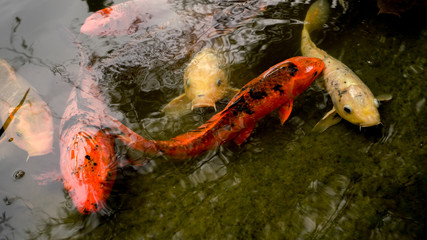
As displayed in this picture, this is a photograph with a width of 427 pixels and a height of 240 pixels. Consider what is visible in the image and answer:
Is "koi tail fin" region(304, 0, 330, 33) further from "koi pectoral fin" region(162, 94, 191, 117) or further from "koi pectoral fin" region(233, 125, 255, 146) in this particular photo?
"koi pectoral fin" region(162, 94, 191, 117)

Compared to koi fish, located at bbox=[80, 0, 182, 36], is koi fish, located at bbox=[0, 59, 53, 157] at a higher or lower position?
lower

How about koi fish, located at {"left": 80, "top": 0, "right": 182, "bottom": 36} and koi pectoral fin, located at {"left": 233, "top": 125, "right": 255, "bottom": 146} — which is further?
koi fish, located at {"left": 80, "top": 0, "right": 182, "bottom": 36}

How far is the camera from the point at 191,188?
9.75 feet

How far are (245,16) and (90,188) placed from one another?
338 cm

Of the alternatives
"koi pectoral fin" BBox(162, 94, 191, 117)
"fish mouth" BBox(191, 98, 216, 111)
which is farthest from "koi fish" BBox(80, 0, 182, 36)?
"fish mouth" BBox(191, 98, 216, 111)

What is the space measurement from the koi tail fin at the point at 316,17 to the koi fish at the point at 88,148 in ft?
9.68

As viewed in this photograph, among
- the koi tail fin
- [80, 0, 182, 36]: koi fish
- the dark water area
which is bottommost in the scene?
the dark water area

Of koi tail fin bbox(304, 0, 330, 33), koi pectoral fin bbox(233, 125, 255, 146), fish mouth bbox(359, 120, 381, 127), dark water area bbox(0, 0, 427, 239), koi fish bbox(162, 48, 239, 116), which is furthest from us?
koi tail fin bbox(304, 0, 330, 33)

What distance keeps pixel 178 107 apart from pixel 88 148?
117 cm

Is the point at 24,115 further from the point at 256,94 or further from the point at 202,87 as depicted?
the point at 256,94

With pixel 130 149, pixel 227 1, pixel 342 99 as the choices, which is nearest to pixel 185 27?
pixel 227 1

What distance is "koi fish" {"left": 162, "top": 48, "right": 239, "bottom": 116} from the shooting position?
139 inches

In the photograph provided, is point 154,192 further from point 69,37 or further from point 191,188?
point 69,37

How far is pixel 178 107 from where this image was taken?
364cm
